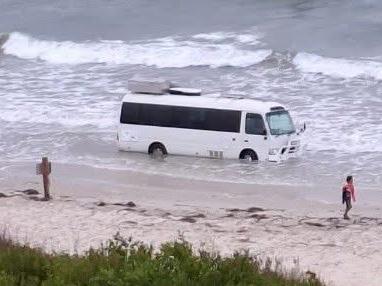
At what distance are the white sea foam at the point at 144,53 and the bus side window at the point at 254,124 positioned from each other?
13.4 meters

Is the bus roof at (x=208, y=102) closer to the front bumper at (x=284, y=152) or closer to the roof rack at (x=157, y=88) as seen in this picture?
the roof rack at (x=157, y=88)

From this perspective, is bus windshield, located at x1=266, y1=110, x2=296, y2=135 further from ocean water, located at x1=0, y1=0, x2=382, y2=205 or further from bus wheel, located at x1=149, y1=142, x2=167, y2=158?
bus wheel, located at x1=149, y1=142, x2=167, y2=158

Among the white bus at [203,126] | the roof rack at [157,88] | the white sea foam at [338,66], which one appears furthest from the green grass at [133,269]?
the white sea foam at [338,66]

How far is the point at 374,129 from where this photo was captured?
28.0 metres

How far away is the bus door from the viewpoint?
Result: 83.9 ft

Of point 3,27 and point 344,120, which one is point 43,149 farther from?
point 3,27

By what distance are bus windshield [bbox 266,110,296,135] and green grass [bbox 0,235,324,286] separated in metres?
15.4

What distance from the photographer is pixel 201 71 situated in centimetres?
3844

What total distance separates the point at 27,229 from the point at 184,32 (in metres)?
28.6

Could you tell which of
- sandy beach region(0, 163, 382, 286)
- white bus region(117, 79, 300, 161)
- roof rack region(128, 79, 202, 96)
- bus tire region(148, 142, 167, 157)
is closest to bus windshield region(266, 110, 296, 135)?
white bus region(117, 79, 300, 161)

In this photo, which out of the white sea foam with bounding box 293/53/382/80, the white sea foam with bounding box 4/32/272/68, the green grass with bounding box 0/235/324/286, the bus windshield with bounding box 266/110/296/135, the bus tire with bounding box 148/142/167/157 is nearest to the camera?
the green grass with bounding box 0/235/324/286

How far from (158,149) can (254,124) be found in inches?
118

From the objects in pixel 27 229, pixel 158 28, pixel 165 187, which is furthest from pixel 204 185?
pixel 158 28

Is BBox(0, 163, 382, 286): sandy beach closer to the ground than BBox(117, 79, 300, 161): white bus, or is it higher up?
closer to the ground
